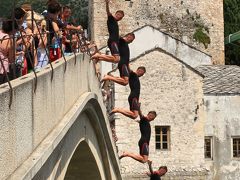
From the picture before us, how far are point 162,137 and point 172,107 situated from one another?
1.15 metres

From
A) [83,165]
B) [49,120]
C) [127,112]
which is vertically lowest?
[83,165]

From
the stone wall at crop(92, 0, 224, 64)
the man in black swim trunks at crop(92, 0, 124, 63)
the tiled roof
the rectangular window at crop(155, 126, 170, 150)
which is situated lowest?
the rectangular window at crop(155, 126, 170, 150)

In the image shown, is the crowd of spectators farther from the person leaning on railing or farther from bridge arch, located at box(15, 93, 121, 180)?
bridge arch, located at box(15, 93, 121, 180)

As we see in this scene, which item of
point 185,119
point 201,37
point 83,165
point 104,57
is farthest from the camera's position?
point 201,37

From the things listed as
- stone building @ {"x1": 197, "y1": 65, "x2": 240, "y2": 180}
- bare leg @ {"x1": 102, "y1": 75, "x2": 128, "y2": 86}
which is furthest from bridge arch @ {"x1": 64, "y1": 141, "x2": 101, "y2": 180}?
stone building @ {"x1": 197, "y1": 65, "x2": 240, "y2": 180}

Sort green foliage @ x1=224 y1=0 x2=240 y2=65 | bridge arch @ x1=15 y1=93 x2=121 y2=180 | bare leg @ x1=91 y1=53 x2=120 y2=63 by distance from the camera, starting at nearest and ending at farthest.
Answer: bridge arch @ x1=15 y1=93 x2=121 y2=180, bare leg @ x1=91 y1=53 x2=120 y2=63, green foliage @ x1=224 y1=0 x2=240 y2=65

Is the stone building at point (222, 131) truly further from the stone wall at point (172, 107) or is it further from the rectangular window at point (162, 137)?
the rectangular window at point (162, 137)

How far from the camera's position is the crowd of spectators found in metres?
7.03

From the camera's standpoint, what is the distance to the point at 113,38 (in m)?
12.2

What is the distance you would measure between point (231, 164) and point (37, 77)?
818 inches

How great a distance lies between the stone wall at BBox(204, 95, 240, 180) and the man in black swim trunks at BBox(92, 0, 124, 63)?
14840 millimetres

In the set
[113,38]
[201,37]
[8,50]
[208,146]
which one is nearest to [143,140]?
[113,38]

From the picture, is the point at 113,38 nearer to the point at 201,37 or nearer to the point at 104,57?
the point at 104,57

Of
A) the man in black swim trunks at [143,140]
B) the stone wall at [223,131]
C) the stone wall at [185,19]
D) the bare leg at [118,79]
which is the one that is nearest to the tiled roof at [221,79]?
the stone wall at [223,131]
